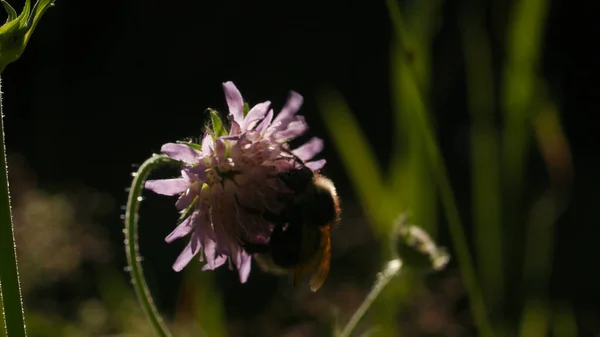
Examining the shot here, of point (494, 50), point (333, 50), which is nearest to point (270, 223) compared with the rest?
point (494, 50)

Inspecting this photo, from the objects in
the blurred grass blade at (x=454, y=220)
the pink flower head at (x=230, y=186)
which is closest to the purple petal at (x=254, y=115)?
the pink flower head at (x=230, y=186)

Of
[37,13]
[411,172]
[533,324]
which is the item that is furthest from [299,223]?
[533,324]

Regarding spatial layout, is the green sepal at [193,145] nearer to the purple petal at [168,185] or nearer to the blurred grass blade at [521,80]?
the purple petal at [168,185]

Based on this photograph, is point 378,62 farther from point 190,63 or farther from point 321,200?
point 321,200

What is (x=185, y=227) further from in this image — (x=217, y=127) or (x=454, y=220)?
(x=454, y=220)

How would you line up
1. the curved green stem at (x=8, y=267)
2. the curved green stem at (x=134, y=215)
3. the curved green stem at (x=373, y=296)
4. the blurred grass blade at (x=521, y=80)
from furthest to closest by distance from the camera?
the blurred grass blade at (x=521, y=80) → the curved green stem at (x=373, y=296) → the curved green stem at (x=134, y=215) → the curved green stem at (x=8, y=267)

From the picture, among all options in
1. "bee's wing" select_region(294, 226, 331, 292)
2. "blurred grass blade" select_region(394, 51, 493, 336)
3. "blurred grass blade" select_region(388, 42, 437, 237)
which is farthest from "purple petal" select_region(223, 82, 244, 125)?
A: "blurred grass blade" select_region(388, 42, 437, 237)
